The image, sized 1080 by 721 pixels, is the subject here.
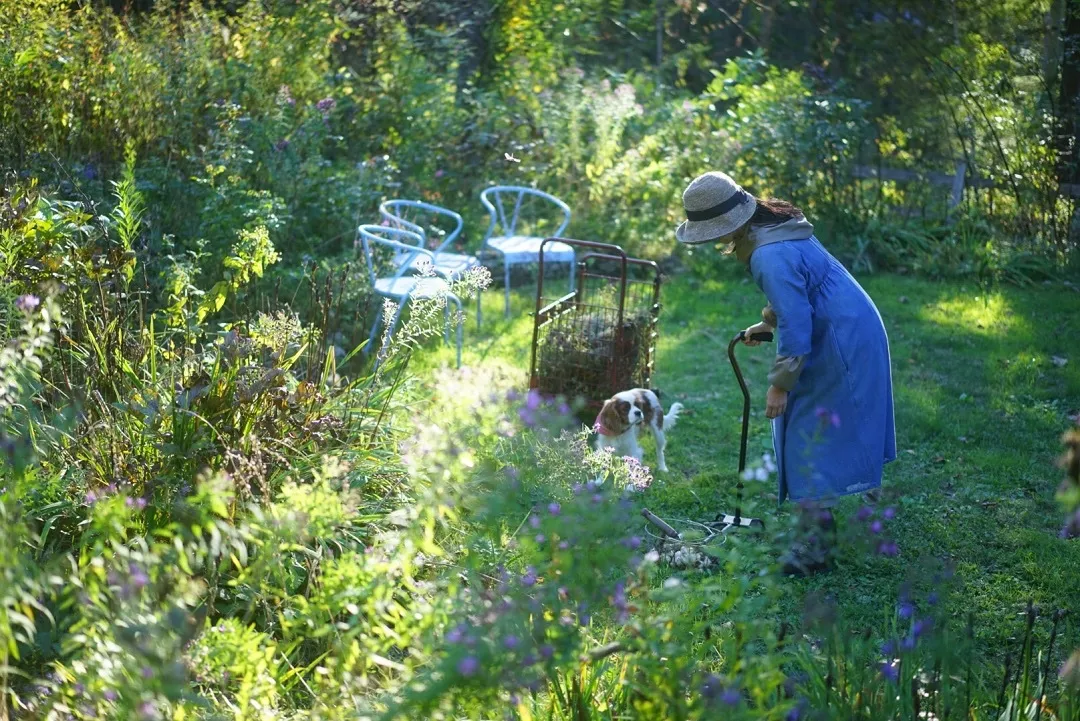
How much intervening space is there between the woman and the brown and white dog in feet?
3.40

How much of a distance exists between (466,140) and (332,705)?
24.7ft

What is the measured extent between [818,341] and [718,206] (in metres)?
0.66

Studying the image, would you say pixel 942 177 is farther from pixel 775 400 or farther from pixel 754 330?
pixel 775 400

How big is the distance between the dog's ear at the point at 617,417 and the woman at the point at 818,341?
40.6 inches

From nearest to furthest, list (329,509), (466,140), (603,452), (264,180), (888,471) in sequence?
(329,509)
(603,452)
(888,471)
(264,180)
(466,140)

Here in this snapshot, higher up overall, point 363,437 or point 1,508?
point 1,508

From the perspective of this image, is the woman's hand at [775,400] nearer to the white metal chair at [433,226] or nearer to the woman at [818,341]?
the woman at [818,341]

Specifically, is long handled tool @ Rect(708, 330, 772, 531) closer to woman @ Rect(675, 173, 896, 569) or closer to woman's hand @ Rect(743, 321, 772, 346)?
woman's hand @ Rect(743, 321, 772, 346)

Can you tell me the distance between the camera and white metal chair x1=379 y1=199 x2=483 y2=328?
6633 millimetres

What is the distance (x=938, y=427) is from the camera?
5688mm

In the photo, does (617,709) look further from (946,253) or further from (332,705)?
(946,253)

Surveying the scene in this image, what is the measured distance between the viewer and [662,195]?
9.15m

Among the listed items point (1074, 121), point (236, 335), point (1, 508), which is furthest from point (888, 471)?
point (1074, 121)

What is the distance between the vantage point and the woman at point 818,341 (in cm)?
384
